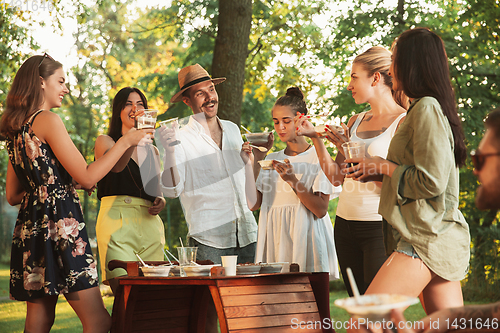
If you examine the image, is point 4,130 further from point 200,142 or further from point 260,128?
point 260,128

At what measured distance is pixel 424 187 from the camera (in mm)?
2066

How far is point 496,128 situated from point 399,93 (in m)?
1.57

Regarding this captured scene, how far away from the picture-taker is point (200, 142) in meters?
4.03

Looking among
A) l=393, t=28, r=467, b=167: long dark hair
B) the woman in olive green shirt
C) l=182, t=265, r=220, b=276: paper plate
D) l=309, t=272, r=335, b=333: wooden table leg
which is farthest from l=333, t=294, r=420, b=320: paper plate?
l=309, t=272, r=335, b=333: wooden table leg

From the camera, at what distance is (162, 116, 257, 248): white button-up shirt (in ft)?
12.5

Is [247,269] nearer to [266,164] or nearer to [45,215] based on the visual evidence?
[266,164]

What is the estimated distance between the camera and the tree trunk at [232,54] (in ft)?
20.2

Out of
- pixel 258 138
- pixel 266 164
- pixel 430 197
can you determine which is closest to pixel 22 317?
pixel 258 138

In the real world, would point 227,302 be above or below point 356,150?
below

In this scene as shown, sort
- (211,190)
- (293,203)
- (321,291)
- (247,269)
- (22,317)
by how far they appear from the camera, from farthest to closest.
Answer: (22,317) → (211,190) → (293,203) → (321,291) → (247,269)

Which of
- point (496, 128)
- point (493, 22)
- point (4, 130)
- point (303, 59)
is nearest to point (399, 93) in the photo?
point (496, 128)

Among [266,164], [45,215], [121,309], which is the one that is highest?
[266,164]

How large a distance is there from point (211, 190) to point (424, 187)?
212cm

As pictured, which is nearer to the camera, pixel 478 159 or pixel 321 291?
pixel 478 159
